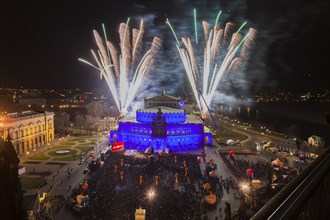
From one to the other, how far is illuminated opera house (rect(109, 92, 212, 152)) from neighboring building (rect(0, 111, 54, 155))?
526 inches

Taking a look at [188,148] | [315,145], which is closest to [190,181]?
[188,148]

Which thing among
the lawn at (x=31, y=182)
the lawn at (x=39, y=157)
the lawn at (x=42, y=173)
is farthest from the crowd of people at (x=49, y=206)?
the lawn at (x=39, y=157)

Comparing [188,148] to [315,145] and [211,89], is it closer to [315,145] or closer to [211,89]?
[211,89]

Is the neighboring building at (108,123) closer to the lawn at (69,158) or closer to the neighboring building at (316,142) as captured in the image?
the lawn at (69,158)

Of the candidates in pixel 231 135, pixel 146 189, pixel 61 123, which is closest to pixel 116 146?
pixel 146 189

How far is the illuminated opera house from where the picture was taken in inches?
2071

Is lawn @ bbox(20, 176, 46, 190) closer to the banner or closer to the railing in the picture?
the banner

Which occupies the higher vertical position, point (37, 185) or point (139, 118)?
point (139, 118)

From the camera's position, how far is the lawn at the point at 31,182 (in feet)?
102

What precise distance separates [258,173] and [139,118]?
29806 mm

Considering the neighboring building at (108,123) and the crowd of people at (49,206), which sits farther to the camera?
the neighboring building at (108,123)

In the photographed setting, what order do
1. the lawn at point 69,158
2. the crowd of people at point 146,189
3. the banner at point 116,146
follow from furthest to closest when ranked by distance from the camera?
1. the lawn at point 69,158
2. the banner at point 116,146
3. the crowd of people at point 146,189

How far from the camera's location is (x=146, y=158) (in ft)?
124

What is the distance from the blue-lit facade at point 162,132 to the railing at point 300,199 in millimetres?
47164
